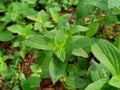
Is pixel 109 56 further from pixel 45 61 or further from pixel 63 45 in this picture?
pixel 45 61

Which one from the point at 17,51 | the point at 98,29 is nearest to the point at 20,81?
the point at 17,51

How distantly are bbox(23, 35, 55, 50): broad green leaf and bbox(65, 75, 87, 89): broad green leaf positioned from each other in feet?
0.68

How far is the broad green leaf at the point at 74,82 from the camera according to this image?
1.78 m

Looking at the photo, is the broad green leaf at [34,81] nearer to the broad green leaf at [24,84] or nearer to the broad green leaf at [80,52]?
the broad green leaf at [24,84]

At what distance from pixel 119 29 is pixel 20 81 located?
0.79m

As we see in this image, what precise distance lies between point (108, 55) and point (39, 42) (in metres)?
0.40

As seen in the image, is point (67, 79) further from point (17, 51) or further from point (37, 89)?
point (17, 51)

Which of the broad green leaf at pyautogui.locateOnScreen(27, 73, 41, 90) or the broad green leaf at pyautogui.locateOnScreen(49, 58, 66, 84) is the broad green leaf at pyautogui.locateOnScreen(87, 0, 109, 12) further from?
the broad green leaf at pyautogui.locateOnScreen(27, 73, 41, 90)

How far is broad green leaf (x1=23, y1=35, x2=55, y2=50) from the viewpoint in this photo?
5.74 feet

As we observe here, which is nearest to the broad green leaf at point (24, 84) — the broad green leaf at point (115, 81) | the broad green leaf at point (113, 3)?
the broad green leaf at point (115, 81)

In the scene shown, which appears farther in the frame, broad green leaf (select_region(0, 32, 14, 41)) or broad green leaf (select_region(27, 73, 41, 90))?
broad green leaf (select_region(0, 32, 14, 41))

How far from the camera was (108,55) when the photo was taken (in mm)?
1635

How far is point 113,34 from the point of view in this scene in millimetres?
2271

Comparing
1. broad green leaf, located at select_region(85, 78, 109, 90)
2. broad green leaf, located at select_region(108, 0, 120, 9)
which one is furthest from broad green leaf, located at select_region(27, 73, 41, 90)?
broad green leaf, located at select_region(108, 0, 120, 9)
